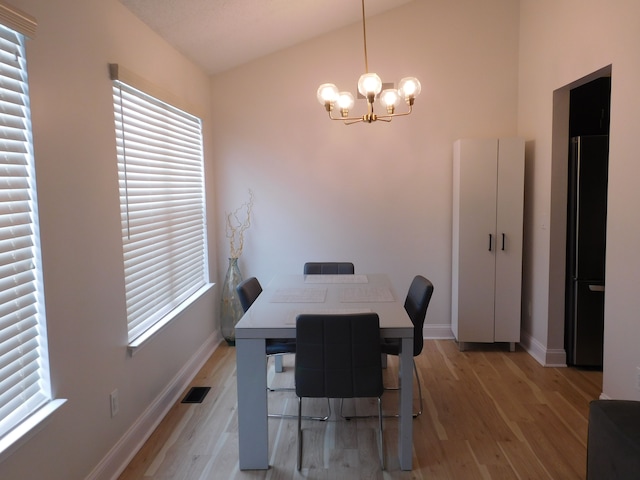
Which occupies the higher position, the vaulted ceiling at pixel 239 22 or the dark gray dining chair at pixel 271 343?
the vaulted ceiling at pixel 239 22

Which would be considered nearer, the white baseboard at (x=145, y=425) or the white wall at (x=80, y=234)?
the white wall at (x=80, y=234)

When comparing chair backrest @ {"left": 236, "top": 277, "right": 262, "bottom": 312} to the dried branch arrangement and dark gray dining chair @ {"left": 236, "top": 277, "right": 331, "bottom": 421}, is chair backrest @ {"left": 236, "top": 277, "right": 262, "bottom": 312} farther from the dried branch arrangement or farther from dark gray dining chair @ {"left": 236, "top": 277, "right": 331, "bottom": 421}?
the dried branch arrangement

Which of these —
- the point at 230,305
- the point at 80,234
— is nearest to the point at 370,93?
the point at 80,234

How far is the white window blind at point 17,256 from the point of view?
161 cm

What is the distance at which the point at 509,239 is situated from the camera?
3955 millimetres

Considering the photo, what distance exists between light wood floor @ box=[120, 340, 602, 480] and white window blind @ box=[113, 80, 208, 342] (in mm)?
715

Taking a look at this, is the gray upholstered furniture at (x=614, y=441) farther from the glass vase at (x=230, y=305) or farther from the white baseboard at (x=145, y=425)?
the glass vase at (x=230, y=305)

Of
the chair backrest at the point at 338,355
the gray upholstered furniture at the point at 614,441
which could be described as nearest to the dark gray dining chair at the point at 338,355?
the chair backrest at the point at 338,355

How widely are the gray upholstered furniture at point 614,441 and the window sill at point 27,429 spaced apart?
6.87 feet

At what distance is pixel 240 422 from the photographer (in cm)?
234

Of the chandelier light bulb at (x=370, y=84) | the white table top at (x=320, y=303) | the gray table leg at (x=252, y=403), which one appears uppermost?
the chandelier light bulb at (x=370, y=84)

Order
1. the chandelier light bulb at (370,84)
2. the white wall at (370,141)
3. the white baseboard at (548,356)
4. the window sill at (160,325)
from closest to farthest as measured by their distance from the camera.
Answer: the chandelier light bulb at (370,84), the window sill at (160,325), the white baseboard at (548,356), the white wall at (370,141)

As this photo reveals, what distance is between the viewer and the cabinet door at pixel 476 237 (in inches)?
153

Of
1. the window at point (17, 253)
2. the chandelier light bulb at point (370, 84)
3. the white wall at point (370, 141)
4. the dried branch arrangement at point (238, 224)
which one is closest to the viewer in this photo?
the window at point (17, 253)
